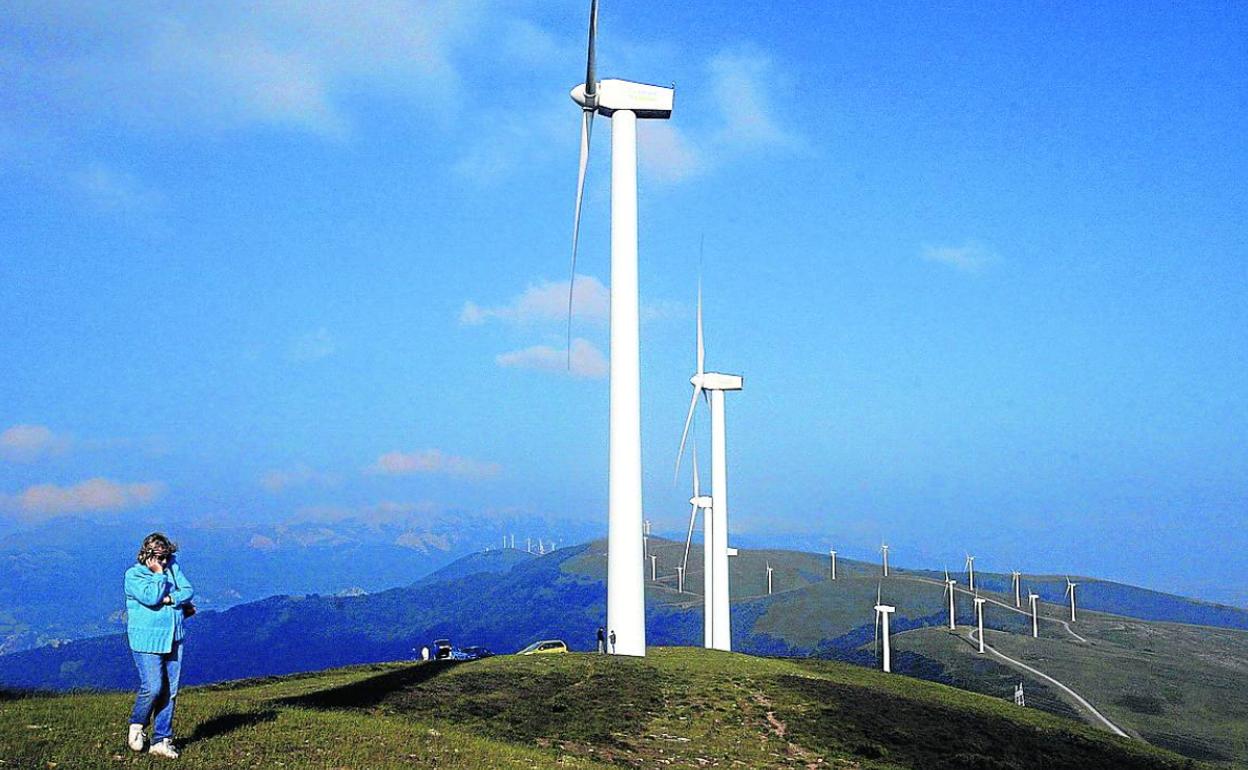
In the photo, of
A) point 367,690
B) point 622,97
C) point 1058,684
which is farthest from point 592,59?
point 1058,684

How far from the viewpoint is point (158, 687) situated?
19375 mm

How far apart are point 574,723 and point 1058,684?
11803 cm

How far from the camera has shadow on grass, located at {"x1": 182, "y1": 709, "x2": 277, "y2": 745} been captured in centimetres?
2270

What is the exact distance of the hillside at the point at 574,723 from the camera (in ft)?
75.3

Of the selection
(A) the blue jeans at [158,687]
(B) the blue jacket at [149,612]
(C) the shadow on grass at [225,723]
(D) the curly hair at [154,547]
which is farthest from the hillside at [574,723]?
(D) the curly hair at [154,547]

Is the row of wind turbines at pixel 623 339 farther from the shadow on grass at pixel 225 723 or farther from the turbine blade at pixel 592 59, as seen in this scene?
the shadow on grass at pixel 225 723

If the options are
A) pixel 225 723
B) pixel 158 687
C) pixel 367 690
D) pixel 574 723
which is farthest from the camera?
pixel 367 690

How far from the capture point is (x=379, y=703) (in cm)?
3275

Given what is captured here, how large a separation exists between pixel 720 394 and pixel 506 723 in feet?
181

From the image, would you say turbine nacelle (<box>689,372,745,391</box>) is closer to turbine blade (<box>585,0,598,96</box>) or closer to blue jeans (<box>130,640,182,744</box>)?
turbine blade (<box>585,0,598,96</box>)

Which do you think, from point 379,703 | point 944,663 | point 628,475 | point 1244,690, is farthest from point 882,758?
point 944,663

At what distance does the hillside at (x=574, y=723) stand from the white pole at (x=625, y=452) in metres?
2.47

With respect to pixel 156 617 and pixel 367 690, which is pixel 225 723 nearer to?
pixel 156 617

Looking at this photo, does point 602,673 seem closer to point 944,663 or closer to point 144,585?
point 144,585
